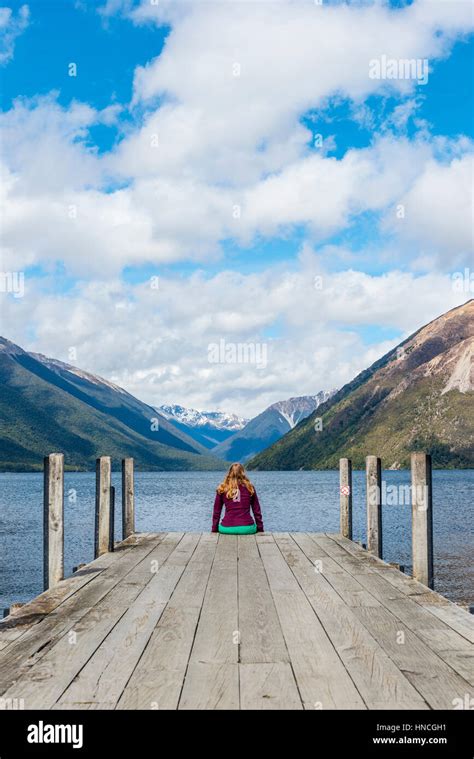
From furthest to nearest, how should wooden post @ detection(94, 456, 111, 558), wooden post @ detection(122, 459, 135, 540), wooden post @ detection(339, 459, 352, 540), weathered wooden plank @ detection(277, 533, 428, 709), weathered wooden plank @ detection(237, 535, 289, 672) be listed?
wooden post @ detection(122, 459, 135, 540), wooden post @ detection(339, 459, 352, 540), wooden post @ detection(94, 456, 111, 558), weathered wooden plank @ detection(237, 535, 289, 672), weathered wooden plank @ detection(277, 533, 428, 709)

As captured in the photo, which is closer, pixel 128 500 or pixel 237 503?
pixel 237 503

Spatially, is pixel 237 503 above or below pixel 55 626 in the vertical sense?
above

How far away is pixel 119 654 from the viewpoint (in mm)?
5855

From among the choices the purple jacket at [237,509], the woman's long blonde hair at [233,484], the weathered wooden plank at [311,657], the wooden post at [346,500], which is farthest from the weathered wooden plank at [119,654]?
the wooden post at [346,500]

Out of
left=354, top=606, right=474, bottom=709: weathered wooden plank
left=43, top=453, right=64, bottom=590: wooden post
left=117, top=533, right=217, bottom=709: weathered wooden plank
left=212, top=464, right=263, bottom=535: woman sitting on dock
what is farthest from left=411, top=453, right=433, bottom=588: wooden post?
left=43, top=453, right=64, bottom=590: wooden post

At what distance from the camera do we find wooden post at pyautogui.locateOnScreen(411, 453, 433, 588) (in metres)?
10.5

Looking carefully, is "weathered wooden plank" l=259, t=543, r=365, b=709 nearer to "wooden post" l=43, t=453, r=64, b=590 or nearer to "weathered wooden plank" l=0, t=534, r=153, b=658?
"weathered wooden plank" l=0, t=534, r=153, b=658

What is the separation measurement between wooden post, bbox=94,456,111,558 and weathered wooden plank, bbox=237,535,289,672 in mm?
3077

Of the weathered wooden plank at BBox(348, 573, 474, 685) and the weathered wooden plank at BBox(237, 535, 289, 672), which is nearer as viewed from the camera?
the weathered wooden plank at BBox(348, 573, 474, 685)

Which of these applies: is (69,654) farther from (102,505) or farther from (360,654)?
(102,505)

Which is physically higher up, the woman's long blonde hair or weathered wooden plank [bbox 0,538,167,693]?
the woman's long blonde hair

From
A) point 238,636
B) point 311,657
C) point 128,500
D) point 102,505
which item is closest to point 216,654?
point 238,636

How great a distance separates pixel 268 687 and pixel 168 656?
112cm

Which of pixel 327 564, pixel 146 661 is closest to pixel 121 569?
pixel 327 564
